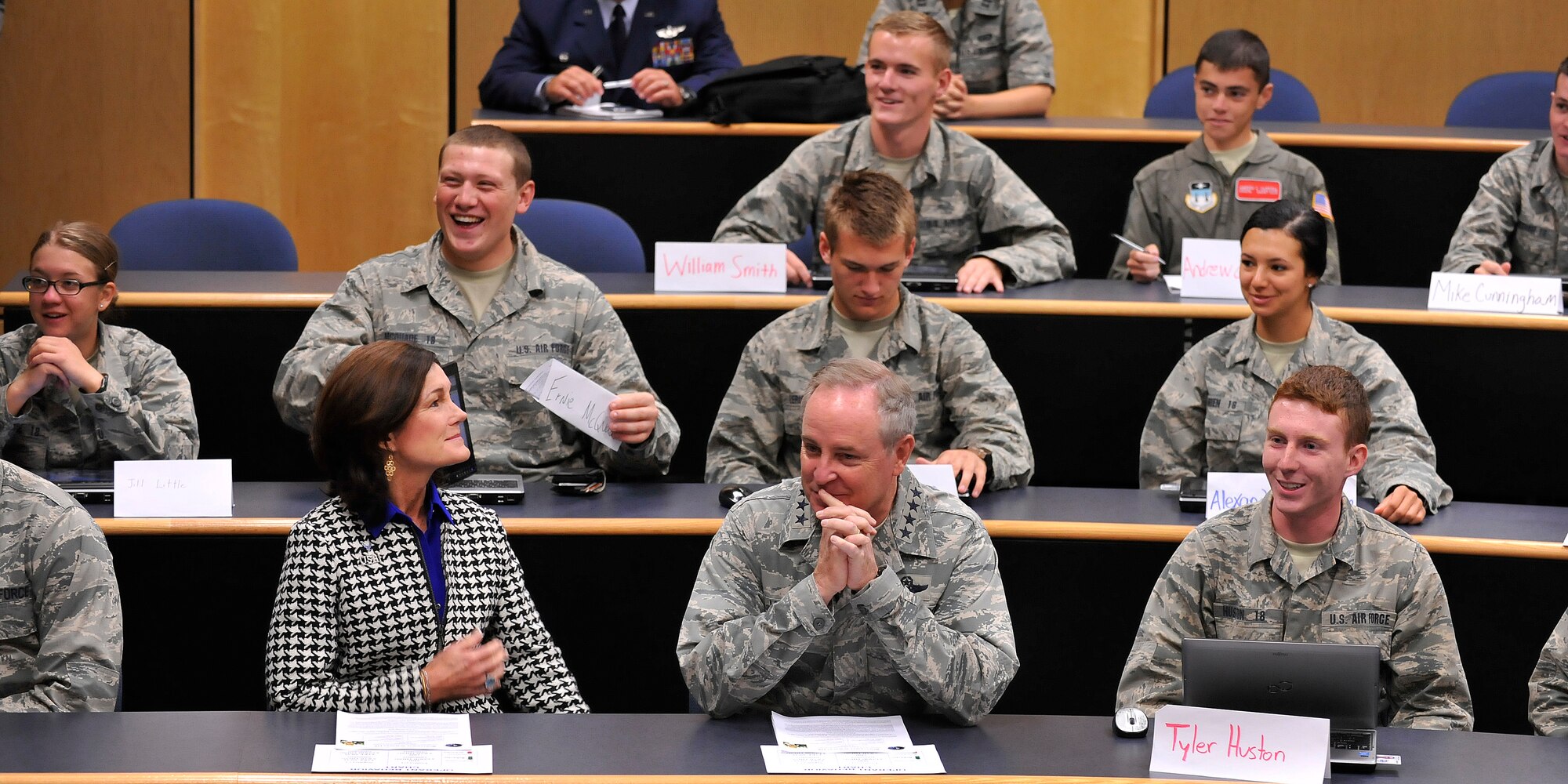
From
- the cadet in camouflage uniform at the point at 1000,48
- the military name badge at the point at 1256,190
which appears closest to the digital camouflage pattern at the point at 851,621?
the military name badge at the point at 1256,190

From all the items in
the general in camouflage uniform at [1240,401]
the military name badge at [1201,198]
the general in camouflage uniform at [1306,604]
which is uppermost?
the military name badge at [1201,198]

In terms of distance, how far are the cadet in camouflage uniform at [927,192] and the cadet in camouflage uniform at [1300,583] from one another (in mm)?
1635

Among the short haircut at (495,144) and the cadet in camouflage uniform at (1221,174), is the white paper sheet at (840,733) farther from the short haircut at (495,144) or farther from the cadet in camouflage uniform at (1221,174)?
the cadet in camouflage uniform at (1221,174)

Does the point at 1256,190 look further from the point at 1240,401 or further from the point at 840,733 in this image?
the point at 840,733

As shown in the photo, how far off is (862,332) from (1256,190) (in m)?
1.61

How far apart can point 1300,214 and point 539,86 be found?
232 cm

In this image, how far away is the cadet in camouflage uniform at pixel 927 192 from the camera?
4.24 m

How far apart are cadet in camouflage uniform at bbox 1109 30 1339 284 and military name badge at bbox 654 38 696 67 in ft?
4.59

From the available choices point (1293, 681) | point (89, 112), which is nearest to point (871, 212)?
point (1293, 681)

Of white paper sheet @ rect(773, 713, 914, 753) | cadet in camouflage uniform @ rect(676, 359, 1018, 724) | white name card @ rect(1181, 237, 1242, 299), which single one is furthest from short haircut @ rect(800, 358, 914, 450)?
white name card @ rect(1181, 237, 1242, 299)

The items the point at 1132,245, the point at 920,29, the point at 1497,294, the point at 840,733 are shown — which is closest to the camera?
the point at 840,733

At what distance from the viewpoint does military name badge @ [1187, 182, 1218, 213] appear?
456 cm

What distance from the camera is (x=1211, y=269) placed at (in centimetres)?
398

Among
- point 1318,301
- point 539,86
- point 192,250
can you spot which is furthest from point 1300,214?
point 192,250
